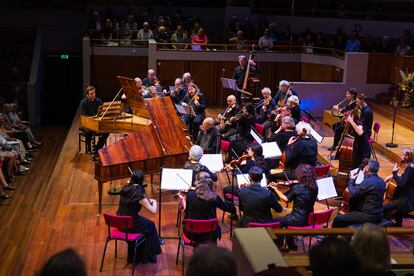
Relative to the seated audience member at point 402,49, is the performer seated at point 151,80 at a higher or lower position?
lower

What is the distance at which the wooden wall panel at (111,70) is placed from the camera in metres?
15.8

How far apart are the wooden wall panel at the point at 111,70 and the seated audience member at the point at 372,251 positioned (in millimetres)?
13080

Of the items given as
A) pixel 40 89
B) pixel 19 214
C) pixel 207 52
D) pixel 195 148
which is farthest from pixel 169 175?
pixel 40 89

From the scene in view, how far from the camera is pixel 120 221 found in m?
6.48

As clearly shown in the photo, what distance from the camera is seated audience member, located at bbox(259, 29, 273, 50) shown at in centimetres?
1585

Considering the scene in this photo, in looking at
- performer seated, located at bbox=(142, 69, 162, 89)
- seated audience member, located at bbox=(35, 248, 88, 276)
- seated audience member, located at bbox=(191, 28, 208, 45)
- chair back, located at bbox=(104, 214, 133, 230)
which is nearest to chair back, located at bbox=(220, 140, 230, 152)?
performer seated, located at bbox=(142, 69, 162, 89)

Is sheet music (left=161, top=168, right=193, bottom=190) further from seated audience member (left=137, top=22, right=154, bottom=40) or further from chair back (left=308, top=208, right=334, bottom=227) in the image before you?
seated audience member (left=137, top=22, right=154, bottom=40)

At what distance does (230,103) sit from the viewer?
34.8 ft

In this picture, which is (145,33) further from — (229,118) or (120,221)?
(120,221)

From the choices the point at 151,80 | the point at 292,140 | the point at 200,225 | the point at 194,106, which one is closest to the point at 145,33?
the point at 151,80

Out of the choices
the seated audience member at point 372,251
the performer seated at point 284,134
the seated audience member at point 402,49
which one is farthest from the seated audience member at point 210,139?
the seated audience member at point 402,49

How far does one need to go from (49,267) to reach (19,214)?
25.6ft

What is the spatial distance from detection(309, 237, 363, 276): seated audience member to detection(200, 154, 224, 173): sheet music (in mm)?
4888

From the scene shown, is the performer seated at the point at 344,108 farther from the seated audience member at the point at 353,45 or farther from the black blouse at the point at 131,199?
the black blouse at the point at 131,199
